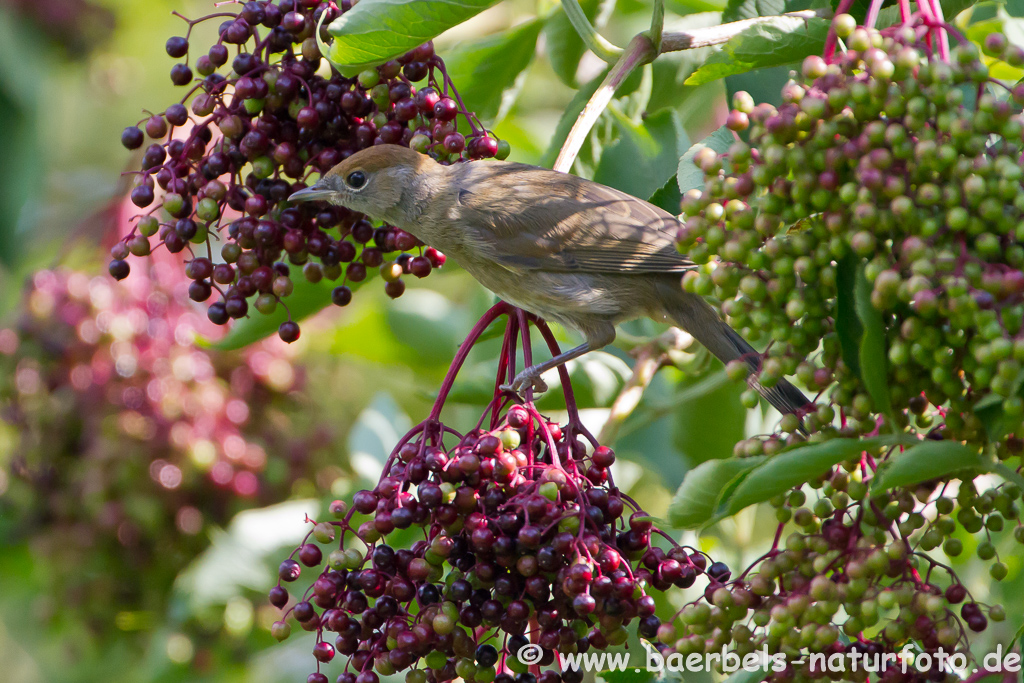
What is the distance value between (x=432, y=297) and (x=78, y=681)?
292 cm

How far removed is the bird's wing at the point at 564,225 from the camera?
3.06 m

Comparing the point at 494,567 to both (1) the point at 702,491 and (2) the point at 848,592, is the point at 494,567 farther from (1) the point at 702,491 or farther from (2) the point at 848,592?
(2) the point at 848,592

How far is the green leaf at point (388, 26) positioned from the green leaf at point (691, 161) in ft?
1.91

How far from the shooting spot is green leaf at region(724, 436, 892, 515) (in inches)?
64.4

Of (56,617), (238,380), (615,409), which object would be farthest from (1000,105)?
(56,617)

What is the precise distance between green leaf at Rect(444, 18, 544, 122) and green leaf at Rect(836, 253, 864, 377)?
1.66m

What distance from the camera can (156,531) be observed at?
4285mm

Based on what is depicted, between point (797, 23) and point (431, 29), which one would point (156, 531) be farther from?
point (797, 23)

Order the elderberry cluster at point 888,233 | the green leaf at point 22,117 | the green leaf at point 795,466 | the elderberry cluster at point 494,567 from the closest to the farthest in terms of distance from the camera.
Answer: the elderberry cluster at point 888,233 < the green leaf at point 795,466 < the elderberry cluster at point 494,567 < the green leaf at point 22,117

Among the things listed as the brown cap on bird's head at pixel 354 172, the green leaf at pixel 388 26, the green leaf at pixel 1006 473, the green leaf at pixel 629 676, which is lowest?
the green leaf at pixel 629 676

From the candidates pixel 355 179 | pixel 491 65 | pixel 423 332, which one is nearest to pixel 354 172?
pixel 355 179

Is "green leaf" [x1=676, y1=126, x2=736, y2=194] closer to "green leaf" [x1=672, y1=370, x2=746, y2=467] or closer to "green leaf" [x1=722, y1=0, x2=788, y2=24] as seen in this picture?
"green leaf" [x1=722, y1=0, x2=788, y2=24]

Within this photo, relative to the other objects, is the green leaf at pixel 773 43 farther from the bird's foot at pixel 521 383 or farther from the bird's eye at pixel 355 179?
the bird's eye at pixel 355 179

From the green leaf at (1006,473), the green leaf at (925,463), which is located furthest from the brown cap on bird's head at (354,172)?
the green leaf at (1006,473)
